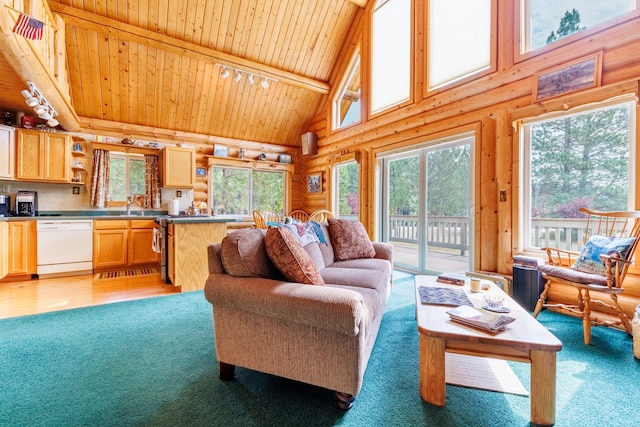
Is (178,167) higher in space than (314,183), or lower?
higher

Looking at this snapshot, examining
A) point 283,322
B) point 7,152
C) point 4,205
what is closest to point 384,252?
point 283,322

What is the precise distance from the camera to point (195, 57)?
15.5ft

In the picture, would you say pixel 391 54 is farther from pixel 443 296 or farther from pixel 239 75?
pixel 443 296

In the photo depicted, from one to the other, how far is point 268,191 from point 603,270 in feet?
19.7

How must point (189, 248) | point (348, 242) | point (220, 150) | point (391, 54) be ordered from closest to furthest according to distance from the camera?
1. point (348, 242)
2. point (189, 248)
3. point (391, 54)
4. point (220, 150)

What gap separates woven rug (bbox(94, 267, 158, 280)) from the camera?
4.25 meters

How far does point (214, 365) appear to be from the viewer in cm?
184

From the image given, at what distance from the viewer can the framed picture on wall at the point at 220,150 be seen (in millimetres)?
6135

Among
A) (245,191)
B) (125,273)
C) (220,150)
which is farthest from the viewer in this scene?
(245,191)

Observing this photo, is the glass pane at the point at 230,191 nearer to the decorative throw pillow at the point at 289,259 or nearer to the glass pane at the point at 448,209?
the glass pane at the point at 448,209

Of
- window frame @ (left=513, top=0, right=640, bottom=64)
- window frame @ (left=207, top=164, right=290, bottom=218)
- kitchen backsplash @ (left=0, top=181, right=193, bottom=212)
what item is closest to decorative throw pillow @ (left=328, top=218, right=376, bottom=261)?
window frame @ (left=513, top=0, right=640, bottom=64)

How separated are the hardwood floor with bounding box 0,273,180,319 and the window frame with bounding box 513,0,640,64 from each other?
5014mm

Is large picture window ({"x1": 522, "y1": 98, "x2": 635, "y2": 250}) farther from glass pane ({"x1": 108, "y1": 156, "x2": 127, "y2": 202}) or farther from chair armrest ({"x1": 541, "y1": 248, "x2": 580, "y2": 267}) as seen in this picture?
glass pane ({"x1": 108, "y1": 156, "x2": 127, "y2": 202})

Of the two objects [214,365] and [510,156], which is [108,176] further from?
[510,156]
